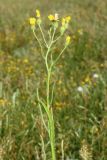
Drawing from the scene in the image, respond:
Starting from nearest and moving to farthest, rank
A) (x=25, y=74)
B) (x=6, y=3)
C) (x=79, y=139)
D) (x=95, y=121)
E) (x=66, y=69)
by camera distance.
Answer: (x=79, y=139) < (x=95, y=121) < (x=25, y=74) < (x=66, y=69) < (x=6, y=3)

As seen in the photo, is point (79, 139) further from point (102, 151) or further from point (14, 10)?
point (14, 10)

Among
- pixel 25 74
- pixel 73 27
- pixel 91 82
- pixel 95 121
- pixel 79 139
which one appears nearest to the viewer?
pixel 79 139

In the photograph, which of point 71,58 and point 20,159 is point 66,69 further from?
point 20,159

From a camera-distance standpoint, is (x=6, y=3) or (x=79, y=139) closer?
(x=79, y=139)

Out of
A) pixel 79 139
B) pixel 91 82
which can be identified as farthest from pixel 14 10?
pixel 79 139

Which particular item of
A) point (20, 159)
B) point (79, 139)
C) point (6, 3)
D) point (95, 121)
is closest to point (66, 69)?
point (95, 121)

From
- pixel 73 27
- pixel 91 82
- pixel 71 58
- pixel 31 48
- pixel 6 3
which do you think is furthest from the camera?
pixel 6 3
